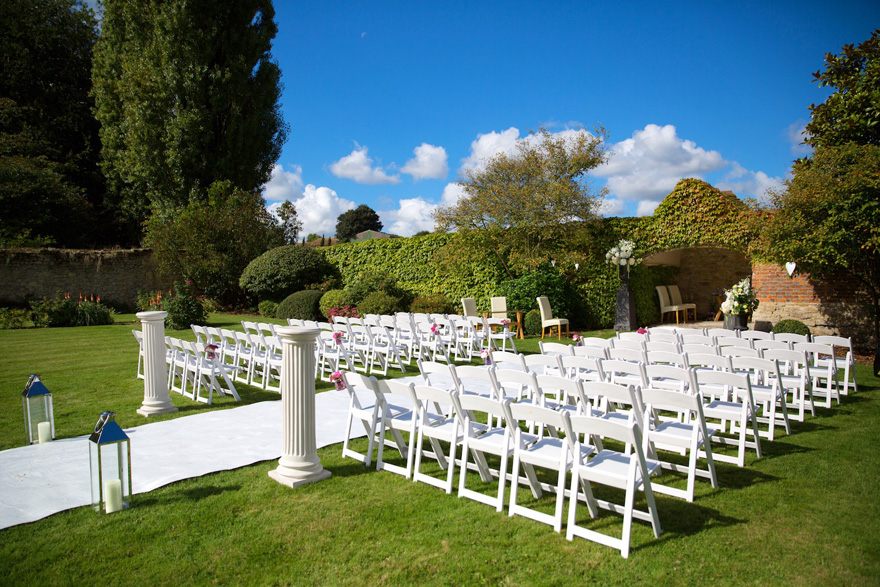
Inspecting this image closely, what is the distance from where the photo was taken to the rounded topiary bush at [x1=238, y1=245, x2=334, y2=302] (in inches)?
701

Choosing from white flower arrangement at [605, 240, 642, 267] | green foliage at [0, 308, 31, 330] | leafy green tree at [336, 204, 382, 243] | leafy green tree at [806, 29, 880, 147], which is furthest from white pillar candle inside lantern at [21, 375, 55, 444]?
leafy green tree at [336, 204, 382, 243]

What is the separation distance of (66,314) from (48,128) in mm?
13388

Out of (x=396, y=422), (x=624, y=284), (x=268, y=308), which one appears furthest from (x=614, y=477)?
(x=268, y=308)

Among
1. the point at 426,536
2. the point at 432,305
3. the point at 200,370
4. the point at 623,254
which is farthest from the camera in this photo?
the point at 432,305

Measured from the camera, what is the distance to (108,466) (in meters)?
3.46

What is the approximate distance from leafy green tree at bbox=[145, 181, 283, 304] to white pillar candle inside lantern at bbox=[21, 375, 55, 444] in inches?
579

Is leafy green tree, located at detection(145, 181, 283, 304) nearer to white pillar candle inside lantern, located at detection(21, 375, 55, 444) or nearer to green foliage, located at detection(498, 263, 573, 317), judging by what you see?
green foliage, located at detection(498, 263, 573, 317)

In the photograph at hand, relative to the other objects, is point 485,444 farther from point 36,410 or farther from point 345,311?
point 345,311

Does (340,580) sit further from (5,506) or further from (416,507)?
(5,506)

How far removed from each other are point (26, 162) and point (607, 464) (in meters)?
25.7

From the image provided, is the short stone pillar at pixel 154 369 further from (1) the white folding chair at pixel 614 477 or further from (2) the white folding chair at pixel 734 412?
(2) the white folding chair at pixel 734 412

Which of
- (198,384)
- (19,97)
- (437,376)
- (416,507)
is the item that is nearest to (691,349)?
(437,376)

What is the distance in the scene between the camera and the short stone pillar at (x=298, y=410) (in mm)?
3896

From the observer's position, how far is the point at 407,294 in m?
15.8
